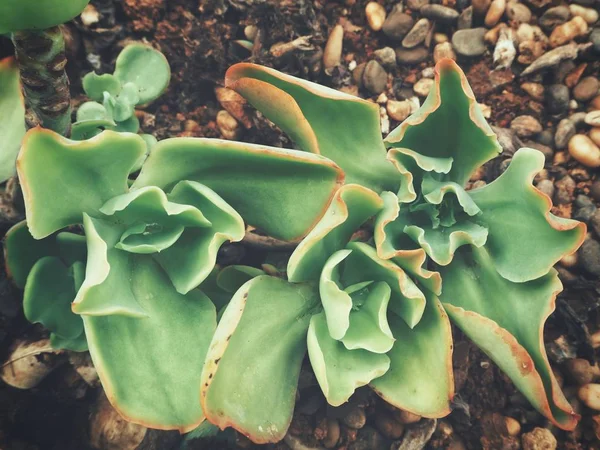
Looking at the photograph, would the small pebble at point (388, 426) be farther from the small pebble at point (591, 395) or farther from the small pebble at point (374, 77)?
the small pebble at point (374, 77)

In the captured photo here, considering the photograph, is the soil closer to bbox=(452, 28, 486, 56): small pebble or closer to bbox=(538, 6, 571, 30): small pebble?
bbox=(452, 28, 486, 56): small pebble

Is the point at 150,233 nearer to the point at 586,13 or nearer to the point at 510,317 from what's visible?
the point at 510,317

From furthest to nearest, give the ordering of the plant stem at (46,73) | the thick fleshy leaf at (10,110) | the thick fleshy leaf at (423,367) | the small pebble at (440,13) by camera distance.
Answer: the small pebble at (440,13), the thick fleshy leaf at (10,110), the thick fleshy leaf at (423,367), the plant stem at (46,73)

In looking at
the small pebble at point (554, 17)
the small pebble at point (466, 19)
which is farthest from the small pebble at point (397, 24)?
the small pebble at point (554, 17)

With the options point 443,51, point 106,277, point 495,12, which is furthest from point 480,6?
point 106,277

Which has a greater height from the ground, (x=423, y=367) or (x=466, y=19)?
(x=466, y=19)

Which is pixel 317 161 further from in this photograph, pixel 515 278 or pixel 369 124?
pixel 515 278

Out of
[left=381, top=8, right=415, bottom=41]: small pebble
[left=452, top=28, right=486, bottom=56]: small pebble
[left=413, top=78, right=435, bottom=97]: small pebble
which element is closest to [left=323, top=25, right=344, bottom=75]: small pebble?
[left=381, top=8, right=415, bottom=41]: small pebble
